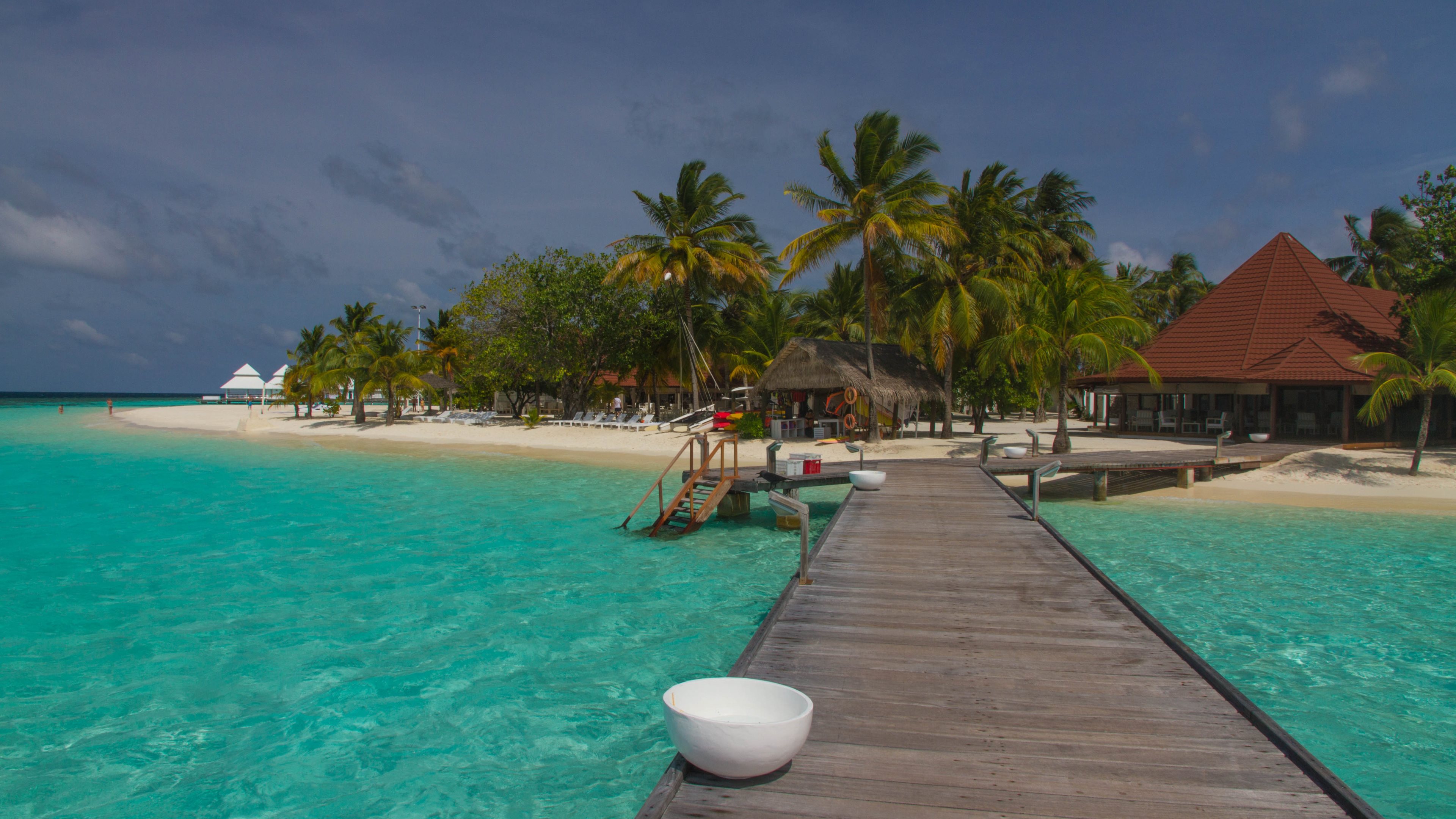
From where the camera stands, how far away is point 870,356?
22.1 meters

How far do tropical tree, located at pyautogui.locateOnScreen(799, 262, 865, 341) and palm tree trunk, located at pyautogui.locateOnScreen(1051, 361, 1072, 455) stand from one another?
54.2 ft

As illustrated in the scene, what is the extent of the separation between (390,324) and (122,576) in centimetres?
2959

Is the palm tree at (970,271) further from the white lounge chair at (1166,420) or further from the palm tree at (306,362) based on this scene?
the palm tree at (306,362)

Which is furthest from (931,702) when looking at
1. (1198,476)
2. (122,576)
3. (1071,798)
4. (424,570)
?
(1198,476)

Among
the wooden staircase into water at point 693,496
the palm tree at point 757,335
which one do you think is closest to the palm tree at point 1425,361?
the wooden staircase into water at point 693,496

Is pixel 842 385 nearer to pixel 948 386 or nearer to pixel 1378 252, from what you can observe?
pixel 948 386

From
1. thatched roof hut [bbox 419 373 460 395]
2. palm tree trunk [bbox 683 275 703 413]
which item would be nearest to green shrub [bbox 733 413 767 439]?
palm tree trunk [bbox 683 275 703 413]

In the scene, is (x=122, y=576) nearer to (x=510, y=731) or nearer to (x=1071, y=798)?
(x=510, y=731)

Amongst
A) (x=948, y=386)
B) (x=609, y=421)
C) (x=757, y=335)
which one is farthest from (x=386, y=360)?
(x=948, y=386)

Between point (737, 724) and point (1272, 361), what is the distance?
2518cm

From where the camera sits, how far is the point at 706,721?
2.91m

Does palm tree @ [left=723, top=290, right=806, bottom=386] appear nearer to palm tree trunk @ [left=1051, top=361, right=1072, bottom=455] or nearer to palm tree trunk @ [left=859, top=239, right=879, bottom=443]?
palm tree trunk @ [left=859, top=239, right=879, bottom=443]

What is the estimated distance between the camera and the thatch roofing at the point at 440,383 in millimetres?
43625

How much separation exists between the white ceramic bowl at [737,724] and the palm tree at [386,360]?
36823mm
